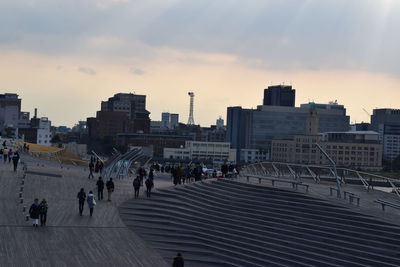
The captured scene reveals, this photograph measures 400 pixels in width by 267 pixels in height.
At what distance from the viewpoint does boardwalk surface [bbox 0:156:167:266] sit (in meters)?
24.0

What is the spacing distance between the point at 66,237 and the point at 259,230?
7731 mm

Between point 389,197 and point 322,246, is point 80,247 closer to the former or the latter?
point 322,246

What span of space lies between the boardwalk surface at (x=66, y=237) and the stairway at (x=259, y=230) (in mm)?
965

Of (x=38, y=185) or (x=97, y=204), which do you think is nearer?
(x=97, y=204)

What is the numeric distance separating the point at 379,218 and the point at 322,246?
2.49 m

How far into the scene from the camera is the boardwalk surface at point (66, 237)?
2402 cm

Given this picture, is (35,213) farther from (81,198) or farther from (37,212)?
(81,198)

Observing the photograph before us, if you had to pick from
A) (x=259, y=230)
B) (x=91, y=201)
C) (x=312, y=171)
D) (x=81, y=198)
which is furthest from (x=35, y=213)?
(x=312, y=171)

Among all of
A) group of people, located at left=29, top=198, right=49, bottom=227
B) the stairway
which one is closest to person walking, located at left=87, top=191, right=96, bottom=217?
the stairway

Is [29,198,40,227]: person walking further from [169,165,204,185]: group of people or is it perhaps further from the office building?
the office building

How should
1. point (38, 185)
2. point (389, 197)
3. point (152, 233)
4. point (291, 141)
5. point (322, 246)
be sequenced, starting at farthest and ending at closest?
point (291, 141) < point (38, 185) < point (389, 197) < point (152, 233) < point (322, 246)

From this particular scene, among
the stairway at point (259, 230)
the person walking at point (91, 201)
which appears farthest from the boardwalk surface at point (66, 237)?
the stairway at point (259, 230)

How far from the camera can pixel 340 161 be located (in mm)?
171750

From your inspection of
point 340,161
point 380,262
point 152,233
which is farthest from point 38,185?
point 340,161
